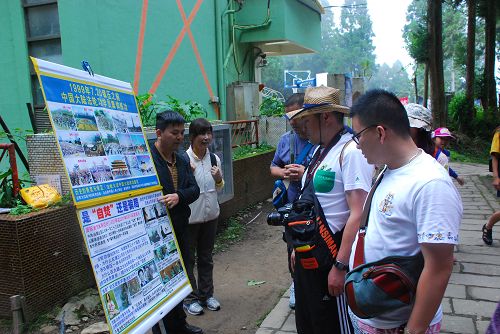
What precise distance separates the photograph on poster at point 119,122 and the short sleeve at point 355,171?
1442 millimetres

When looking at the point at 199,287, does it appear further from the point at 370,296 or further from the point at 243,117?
the point at 243,117

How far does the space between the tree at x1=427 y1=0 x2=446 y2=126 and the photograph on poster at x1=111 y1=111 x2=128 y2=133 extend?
14439 millimetres

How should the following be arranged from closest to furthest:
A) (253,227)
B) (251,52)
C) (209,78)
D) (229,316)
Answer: (229,316), (253,227), (209,78), (251,52)

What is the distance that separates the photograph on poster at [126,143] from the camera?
2.67m

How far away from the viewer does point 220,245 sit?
598cm

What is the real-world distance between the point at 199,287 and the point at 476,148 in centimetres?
1543

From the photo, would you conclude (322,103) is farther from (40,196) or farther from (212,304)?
(40,196)

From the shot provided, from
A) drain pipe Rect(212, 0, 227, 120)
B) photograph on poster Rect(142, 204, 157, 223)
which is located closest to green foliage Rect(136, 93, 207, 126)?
photograph on poster Rect(142, 204, 157, 223)

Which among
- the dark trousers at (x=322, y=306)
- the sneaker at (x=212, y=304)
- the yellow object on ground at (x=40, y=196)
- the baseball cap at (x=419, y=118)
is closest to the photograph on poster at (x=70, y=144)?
the dark trousers at (x=322, y=306)

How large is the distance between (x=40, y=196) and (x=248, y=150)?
4.73 metres

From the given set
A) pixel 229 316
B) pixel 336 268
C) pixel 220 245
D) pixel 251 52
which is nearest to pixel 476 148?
pixel 251 52

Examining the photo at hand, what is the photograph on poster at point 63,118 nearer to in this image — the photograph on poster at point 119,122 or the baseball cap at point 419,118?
the photograph on poster at point 119,122

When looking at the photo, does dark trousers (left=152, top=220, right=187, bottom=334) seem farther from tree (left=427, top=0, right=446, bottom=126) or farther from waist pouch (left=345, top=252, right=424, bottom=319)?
tree (left=427, top=0, right=446, bottom=126)

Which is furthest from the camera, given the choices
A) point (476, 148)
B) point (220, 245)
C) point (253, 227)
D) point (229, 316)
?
point (476, 148)
